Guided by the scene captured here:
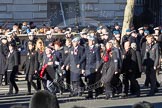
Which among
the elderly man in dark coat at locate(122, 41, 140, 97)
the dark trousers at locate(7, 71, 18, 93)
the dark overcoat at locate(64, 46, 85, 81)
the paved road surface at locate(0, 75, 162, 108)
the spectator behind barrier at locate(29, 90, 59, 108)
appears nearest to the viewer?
the spectator behind barrier at locate(29, 90, 59, 108)

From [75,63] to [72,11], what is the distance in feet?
54.6

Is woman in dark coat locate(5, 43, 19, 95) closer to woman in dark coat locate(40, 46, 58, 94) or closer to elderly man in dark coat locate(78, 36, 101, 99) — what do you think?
woman in dark coat locate(40, 46, 58, 94)

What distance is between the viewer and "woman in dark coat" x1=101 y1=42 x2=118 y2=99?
19.6 m

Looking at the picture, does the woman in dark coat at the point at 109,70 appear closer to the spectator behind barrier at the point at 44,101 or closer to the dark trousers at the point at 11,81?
the dark trousers at the point at 11,81

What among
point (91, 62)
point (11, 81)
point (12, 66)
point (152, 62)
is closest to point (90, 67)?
point (91, 62)

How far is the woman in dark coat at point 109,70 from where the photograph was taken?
19.6 metres

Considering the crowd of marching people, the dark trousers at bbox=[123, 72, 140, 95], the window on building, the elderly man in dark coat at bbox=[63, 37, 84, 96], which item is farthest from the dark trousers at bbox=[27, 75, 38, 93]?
the window on building

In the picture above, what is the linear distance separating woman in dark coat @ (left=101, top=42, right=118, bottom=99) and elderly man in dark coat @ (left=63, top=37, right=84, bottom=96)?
2.40 ft

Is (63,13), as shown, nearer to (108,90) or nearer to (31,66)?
(31,66)

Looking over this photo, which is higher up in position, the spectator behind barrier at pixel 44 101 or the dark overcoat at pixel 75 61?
the dark overcoat at pixel 75 61

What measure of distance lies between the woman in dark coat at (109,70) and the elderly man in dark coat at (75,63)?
2.40ft

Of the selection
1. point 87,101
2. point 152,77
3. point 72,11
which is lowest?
point 87,101

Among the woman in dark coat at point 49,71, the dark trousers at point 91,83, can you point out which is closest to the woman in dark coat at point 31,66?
the woman in dark coat at point 49,71

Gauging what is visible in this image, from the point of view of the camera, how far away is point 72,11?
36.4m
